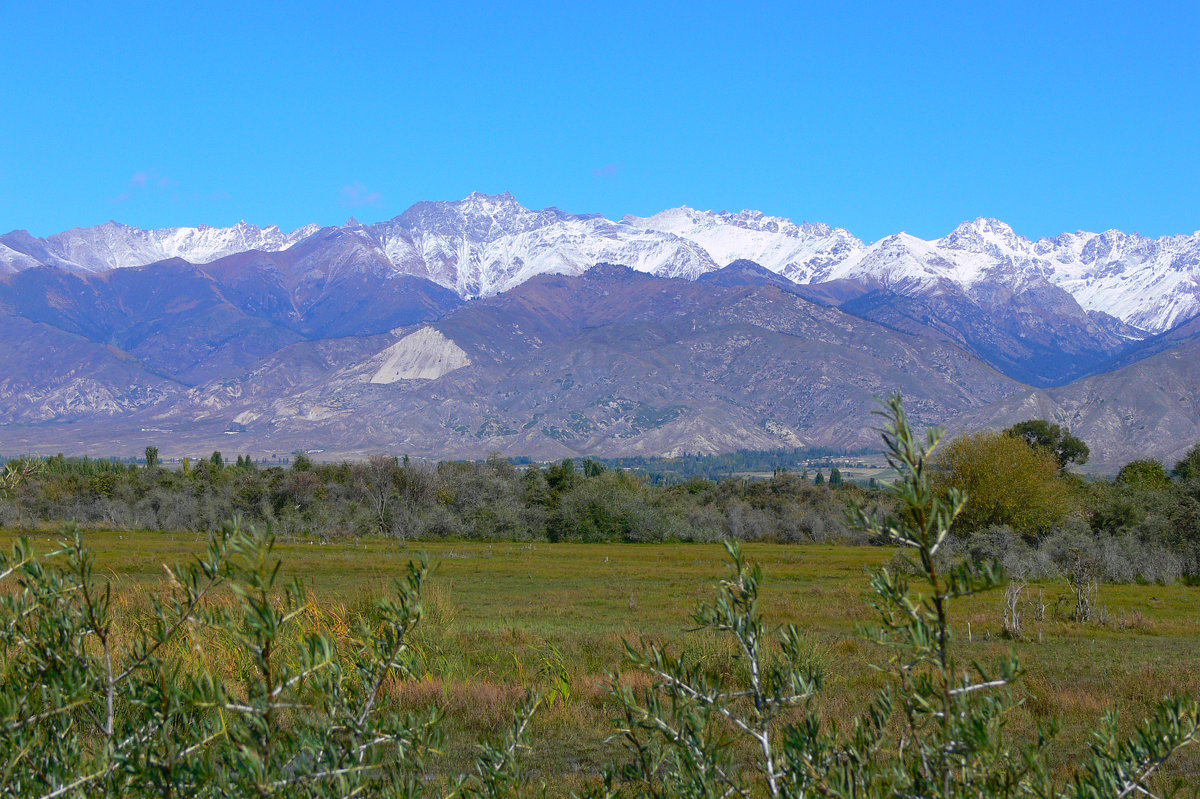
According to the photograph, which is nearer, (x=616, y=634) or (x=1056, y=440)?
(x=616, y=634)

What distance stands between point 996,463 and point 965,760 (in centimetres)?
5453

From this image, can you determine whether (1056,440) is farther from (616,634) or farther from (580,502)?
(616,634)

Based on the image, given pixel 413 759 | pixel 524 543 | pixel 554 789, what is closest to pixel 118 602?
pixel 554 789

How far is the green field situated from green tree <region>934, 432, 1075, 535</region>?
23.9 feet

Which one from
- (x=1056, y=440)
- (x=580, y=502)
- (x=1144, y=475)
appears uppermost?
(x=1056, y=440)

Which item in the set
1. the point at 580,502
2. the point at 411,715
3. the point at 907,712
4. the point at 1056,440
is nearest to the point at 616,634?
the point at 411,715

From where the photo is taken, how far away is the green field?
13.1m

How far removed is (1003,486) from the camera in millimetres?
53375

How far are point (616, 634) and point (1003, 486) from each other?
3884cm

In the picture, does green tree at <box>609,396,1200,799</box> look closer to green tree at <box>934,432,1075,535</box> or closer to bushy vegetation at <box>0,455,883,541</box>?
green tree at <box>934,432,1075,535</box>

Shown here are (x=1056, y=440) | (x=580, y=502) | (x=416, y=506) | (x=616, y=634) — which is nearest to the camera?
(x=616, y=634)

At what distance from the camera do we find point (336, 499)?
8475 centimetres

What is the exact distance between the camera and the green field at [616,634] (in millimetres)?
13148

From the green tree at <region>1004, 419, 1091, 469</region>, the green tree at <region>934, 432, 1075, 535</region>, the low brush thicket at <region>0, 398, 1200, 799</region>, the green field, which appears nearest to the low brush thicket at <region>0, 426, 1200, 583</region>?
the green tree at <region>934, 432, 1075, 535</region>
